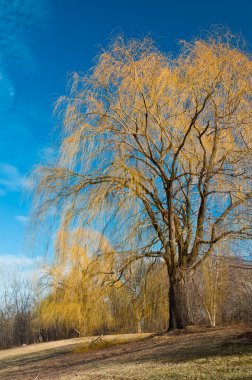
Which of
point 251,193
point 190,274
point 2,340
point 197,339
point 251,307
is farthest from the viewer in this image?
point 2,340

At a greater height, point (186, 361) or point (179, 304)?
point (179, 304)

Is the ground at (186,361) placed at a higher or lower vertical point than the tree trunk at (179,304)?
lower

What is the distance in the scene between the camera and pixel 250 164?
873cm

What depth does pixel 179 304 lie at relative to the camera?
9.08 m

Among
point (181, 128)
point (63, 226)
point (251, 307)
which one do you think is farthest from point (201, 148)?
point (251, 307)

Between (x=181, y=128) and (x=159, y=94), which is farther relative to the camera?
(x=181, y=128)

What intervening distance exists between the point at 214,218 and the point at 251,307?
39.0 ft

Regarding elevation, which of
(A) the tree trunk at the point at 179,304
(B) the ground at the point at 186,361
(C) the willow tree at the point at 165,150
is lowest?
(B) the ground at the point at 186,361

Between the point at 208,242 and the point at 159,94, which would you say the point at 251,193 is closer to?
the point at 208,242

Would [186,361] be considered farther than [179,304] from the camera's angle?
No

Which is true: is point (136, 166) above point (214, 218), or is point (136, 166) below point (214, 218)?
above

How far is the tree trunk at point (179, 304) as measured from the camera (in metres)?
9.06

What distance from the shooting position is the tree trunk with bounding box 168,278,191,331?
29.7 ft

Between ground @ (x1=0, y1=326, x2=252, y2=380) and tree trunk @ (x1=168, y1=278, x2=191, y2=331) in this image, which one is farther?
tree trunk @ (x1=168, y1=278, x2=191, y2=331)
